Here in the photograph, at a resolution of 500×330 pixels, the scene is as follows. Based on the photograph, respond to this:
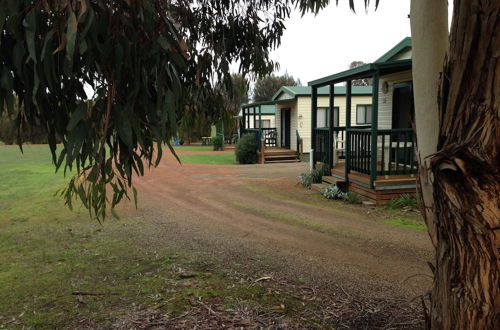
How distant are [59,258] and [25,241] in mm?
1255

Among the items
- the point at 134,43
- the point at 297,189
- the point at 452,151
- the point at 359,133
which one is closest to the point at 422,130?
the point at 452,151

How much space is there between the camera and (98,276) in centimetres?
427

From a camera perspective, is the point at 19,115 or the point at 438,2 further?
the point at 19,115

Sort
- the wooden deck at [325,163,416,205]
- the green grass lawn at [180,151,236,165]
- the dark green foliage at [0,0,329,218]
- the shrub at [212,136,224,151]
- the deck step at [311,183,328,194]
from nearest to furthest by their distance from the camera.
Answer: the dark green foliage at [0,0,329,218] < the wooden deck at [325,163,416,205] < the deck step at [311,183,328,194] < the green grass lawn at [180,151,236,165] < the shrub at [212,136,224,151]

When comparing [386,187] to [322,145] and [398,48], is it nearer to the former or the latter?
[322,145]

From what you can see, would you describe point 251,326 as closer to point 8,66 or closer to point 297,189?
point 8,66

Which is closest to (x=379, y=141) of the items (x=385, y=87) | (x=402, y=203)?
(x=385, y=87)

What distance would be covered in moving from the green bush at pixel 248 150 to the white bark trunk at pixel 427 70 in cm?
1619

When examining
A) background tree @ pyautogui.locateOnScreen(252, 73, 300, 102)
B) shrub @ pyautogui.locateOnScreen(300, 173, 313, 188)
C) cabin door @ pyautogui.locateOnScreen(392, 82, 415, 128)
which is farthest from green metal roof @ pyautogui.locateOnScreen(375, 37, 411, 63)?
background tree @ pyautogui.locateOnScreen(252, 73, 300, 102)

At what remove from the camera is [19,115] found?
223cm

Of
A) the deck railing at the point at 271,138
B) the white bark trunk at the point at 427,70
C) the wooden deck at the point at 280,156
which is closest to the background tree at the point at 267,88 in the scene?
the deck railing at the point at 271,138

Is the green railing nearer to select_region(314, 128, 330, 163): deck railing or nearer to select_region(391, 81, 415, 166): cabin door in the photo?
select_region(314, 128, 330, 163): deck railing

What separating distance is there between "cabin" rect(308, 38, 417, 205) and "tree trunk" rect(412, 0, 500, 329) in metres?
5.34

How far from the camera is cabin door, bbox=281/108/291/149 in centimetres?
2093
